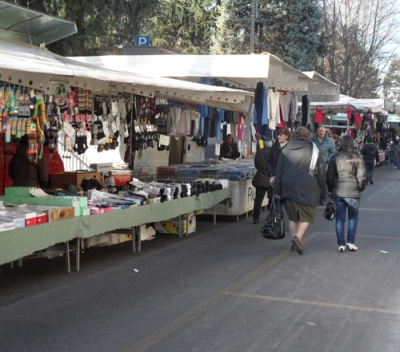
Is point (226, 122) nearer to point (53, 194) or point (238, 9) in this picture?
point (53, 194)

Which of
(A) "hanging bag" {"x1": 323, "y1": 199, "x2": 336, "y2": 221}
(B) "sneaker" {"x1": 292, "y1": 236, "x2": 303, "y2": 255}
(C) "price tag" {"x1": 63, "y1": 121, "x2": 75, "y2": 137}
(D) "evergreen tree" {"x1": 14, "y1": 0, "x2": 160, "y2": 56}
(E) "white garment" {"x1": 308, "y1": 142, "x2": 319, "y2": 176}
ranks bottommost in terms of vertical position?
(B) "sneaker" {"x1": 292, "y1": 236, "x2": 303, "y2": 255}

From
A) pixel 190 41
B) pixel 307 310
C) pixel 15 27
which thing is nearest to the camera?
pixel 307 310

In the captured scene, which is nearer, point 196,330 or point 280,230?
point 196,330

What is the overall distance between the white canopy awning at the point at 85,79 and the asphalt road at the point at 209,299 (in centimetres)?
245

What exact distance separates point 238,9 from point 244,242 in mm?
23591

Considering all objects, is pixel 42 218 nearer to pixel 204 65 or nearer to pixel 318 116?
pixel 204 65

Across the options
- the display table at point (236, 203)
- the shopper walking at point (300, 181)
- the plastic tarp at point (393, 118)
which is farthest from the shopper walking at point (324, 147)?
the plastic tarp at point (393, 118)

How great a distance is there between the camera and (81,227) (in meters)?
7.38

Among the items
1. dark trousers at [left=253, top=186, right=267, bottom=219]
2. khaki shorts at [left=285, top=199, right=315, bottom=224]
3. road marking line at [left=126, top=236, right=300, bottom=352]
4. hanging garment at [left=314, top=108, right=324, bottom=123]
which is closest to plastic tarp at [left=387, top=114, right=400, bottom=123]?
hanging garment at [left=314, top=108, right=324, bottom=123]

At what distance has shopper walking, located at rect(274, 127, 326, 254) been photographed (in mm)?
8609

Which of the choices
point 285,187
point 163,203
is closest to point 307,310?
point 285,187

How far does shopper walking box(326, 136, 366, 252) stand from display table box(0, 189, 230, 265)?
7.87 ft

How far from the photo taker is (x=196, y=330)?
5.38 metres

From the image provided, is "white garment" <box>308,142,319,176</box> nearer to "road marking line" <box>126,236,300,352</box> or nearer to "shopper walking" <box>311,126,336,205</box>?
"road marking line" <box>126,236,300,352</box>
